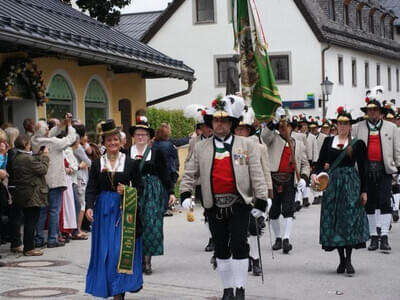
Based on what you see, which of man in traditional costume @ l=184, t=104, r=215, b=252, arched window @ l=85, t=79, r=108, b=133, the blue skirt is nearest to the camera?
the blue skirt

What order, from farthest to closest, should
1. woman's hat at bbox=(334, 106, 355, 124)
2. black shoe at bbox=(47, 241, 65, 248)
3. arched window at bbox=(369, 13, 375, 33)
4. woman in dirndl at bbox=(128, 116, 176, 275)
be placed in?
1. arched window at bbox=(369, 13, 375, 33)
2. black shoe at bbox=(47, 241, 65, 248)
3. woman's hat at bbox=(334, 106, 355, 124)
4. woman in dirndl at bbox=(128, 116, 176, 275)

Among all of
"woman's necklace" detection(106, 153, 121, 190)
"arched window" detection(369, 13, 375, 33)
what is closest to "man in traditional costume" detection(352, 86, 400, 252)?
"woman's necklace" detection(106, 153, 121, 190)

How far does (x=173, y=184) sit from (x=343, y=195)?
207 centimetres

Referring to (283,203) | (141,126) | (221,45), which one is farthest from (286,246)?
(221,45)

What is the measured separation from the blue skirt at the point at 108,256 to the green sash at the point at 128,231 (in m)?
0.04

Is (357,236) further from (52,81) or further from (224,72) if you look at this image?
(224,72)

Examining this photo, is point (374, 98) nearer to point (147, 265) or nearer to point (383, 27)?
point (147, 265)

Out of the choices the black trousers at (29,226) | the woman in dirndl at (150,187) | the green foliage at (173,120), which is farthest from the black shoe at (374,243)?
the green foliage at (173,120)

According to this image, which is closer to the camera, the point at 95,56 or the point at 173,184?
the point at 173,184

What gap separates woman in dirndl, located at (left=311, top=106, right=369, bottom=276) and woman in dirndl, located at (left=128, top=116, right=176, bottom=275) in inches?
70.3

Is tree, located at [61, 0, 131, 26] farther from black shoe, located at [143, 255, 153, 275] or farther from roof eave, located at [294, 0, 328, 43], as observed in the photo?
black shoe, located at [143, 255, 153, 275]

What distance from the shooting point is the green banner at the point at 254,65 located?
10.8m

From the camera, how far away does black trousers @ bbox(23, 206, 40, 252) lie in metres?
11.4

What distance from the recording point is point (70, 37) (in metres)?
15.0
